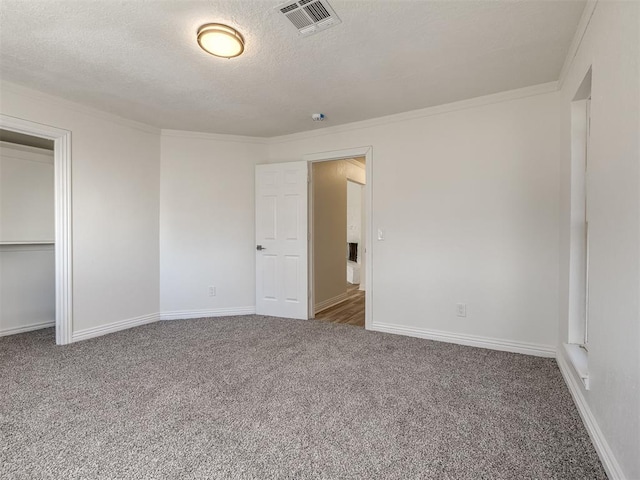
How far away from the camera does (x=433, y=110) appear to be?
3.23 meters

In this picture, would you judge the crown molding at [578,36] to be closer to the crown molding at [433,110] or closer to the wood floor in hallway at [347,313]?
the crown molding at [433,110]

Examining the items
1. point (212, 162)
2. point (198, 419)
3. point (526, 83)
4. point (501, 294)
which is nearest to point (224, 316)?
point (212, 162)

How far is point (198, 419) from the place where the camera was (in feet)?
6.06

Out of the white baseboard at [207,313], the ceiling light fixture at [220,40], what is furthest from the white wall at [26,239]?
the ceiling light fixture at [220,40]

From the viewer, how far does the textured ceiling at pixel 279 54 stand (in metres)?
1.85

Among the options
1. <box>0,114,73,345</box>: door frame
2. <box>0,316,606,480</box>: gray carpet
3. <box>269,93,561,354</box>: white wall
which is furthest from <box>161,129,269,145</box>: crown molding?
<box>0,316,606,480</box>: gray carpet

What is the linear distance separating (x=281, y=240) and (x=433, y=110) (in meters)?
2.26

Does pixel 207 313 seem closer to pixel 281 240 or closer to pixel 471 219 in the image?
pixel 281 240

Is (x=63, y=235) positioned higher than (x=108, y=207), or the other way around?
(x=108, y=207)

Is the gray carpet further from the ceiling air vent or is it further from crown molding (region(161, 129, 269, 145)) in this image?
crown molding (region(161, 129, 269, 145))

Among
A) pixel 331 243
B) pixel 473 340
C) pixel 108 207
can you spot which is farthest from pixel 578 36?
pixel 108 207

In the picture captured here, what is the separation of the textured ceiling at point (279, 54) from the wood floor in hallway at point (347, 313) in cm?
242

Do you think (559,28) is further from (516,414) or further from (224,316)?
(224,316)

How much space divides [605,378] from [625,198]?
844mm
